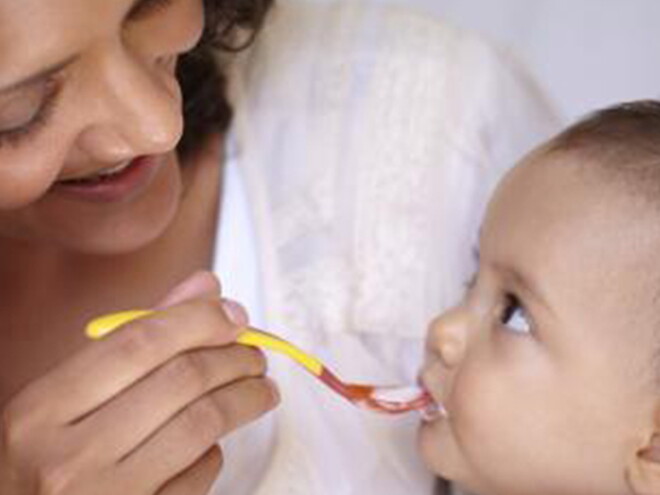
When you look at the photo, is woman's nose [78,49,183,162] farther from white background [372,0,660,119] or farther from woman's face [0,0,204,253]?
white background [372,0,660,119]

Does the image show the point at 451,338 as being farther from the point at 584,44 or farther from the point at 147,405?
the point at 584,44

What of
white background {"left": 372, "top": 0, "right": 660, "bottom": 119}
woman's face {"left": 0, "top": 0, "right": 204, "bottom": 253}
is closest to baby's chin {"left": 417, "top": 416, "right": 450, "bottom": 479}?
woman's face {"left": 0, "top": 0, "right": 204, "bottom": 253}

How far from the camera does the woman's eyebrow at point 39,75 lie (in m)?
0.83

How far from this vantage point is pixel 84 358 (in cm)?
83

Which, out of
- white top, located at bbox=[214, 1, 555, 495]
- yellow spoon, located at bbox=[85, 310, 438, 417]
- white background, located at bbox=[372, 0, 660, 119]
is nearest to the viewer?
yellow spoon, located at bbox=[85, 310, 438, 417]

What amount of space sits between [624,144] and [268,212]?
0.35 m

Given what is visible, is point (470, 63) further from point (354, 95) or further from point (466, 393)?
point (466, 393)

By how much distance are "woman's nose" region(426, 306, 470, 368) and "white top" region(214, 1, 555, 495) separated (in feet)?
0.45

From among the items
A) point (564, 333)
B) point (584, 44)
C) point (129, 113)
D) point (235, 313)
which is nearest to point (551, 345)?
point (564, 333)

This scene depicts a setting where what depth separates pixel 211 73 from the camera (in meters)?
1.18

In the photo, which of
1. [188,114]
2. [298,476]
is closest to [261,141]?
[188,114]

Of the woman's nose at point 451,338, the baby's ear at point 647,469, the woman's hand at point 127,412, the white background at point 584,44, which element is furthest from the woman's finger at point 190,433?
the white background at point 584,44

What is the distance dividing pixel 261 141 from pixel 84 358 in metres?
0.39

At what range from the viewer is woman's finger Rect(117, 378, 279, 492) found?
84 centimetres
